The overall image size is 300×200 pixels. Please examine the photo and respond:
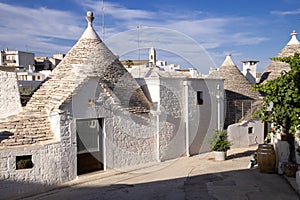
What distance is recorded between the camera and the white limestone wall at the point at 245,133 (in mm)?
17359

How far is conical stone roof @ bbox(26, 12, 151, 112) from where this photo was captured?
11.4 m

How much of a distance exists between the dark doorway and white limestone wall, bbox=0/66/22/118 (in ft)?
8.75

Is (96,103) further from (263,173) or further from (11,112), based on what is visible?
(263,173)

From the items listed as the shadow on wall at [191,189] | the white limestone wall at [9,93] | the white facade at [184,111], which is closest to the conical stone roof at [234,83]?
the white facade at [184,111]

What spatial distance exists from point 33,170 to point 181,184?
16.4 feet

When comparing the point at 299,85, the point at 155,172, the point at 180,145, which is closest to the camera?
the point at 299,85

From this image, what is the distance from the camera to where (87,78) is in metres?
11.1

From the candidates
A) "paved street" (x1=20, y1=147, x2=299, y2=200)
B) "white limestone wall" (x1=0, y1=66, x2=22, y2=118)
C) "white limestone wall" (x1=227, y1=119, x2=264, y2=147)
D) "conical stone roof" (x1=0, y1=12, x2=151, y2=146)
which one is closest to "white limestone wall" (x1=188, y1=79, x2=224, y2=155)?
"white limestone wall" (x1=227, y1=119, x2=264, y2=147)

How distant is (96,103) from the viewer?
37.2ft

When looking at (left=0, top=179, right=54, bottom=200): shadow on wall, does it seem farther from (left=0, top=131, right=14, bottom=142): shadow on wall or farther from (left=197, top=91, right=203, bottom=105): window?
(left=197, top=91, right=203, bottom=105): window

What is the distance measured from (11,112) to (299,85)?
32.8 ft

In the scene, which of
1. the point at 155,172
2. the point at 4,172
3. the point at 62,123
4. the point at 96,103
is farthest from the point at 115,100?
the point at 4,172

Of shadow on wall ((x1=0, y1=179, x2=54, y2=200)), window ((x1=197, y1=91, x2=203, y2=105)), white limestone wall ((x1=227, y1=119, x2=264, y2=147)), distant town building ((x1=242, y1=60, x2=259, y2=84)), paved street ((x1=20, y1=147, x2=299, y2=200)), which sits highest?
distant town building ((x1=242, y1=60, x2=259, y2=84))

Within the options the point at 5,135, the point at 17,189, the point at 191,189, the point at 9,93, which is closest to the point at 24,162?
the point at 17,189
